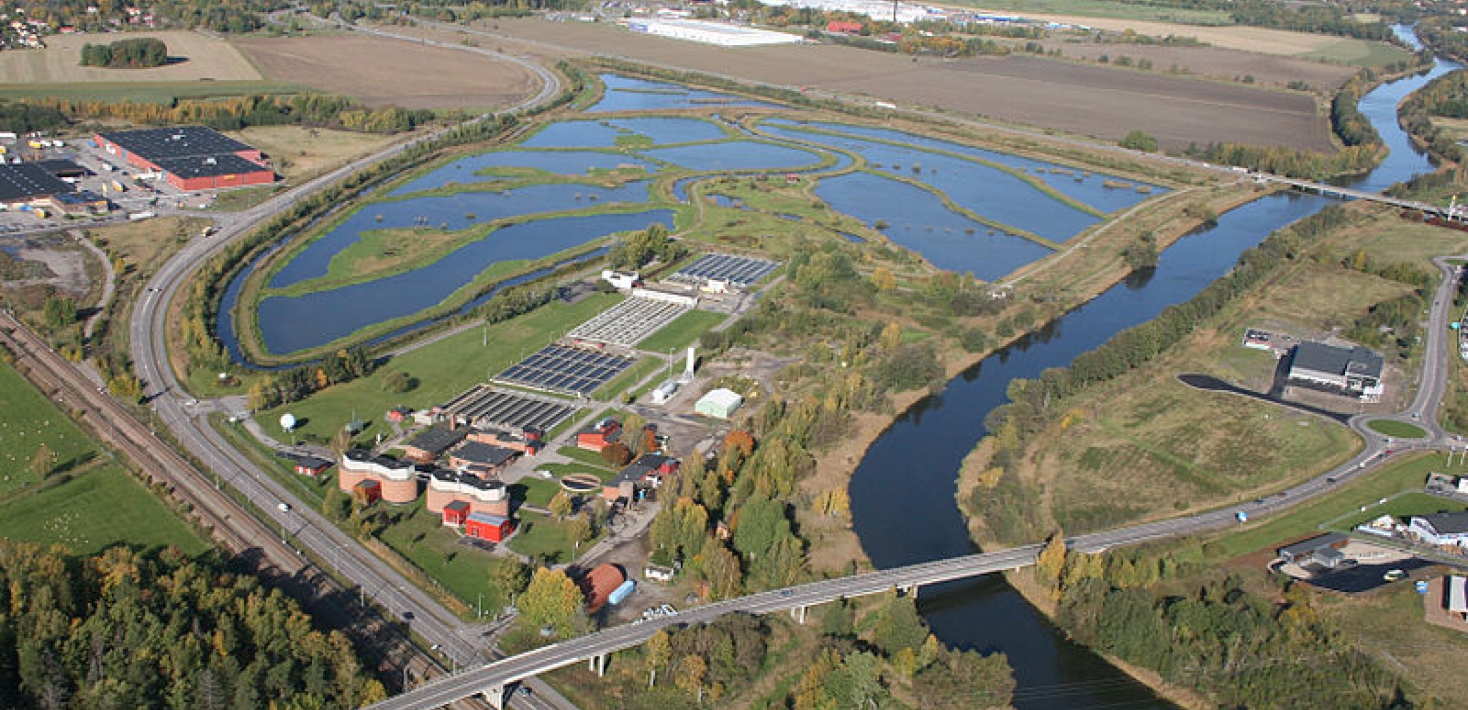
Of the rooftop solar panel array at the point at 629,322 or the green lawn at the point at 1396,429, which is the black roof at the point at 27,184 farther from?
the green lawn at the point at 1396,429

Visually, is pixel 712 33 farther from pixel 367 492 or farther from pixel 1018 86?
pixel 367 492

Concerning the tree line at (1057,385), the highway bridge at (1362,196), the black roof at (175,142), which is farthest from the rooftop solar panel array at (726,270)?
the highway bridge at (1362,196)

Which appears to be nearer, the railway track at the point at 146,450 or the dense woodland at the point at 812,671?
the dense woodland at the point at 812,671

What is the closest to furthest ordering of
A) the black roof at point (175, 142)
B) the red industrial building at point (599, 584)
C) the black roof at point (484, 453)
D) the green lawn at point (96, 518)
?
1. the red industrial building at point (599, 584)
2. the green lawn at point (96, 518)
3. the black roof at point (484, 453)
4. the black roof at point (175, 142)

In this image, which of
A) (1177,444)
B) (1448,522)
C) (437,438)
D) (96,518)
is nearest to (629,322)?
(437,438)

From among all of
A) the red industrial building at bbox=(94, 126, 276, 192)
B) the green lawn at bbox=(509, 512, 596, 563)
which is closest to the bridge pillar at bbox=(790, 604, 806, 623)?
→ the green lawn at bbox=(509, 512, 596, 563)

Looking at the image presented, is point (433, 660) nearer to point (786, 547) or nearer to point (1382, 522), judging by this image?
point (786, 547)
